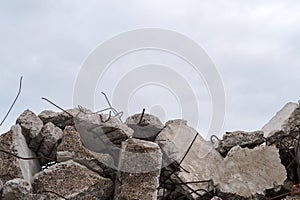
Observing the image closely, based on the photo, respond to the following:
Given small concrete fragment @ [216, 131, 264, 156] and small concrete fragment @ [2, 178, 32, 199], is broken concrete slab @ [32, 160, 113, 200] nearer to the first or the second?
small concrete fragment @ [2, 178, 32, 199]

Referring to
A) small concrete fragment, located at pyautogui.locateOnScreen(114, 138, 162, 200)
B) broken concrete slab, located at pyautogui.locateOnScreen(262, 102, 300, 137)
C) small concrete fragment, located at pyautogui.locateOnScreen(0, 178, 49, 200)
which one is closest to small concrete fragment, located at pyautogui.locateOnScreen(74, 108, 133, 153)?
small concrete fragment, located at pyautogui.locateOnScreen(114, 138, 162, 200)

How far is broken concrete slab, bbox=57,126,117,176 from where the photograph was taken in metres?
2.91

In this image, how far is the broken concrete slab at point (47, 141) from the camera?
2.99m

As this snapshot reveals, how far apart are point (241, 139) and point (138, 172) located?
0.91 m

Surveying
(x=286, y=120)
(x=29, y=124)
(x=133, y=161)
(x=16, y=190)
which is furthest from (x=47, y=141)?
(x=286, y=120)

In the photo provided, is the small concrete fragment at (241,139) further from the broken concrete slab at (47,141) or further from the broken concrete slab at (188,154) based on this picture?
the broken concrete slab at (47,141)

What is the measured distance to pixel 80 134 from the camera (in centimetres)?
301

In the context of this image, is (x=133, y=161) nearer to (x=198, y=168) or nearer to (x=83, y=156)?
(x=83, y=156)

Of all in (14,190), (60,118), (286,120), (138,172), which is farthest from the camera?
(286,120)

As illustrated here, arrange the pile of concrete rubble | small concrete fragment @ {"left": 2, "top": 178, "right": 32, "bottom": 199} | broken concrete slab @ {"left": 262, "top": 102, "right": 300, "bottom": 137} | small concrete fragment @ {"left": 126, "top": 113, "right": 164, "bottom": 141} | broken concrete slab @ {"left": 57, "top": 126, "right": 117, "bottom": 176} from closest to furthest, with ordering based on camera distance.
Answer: small concrete fragment @ {"left": 2, "top": 178, "right": 32, "bottom": 199}
the pile of concrete rubble
broken concrete slab @ {"left": 57, "top": 126, "right": 117, "bottom": 176}
small concrete fragment @ {"left": 126, "top": 113, "right": 164, "bottom": 141}
broken concrete slab @ {"left": 262, "top": 102, "right": 300, "bottom": 137}

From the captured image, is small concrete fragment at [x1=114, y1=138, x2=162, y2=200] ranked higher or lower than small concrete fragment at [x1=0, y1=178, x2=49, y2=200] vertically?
higher

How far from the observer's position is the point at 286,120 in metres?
3.55

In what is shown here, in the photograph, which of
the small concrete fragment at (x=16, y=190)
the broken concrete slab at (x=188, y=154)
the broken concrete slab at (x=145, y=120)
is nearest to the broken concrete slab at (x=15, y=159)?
the small concrete fragment at (x=16, y=190)

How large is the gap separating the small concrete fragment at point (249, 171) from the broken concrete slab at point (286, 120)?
0.35 m
